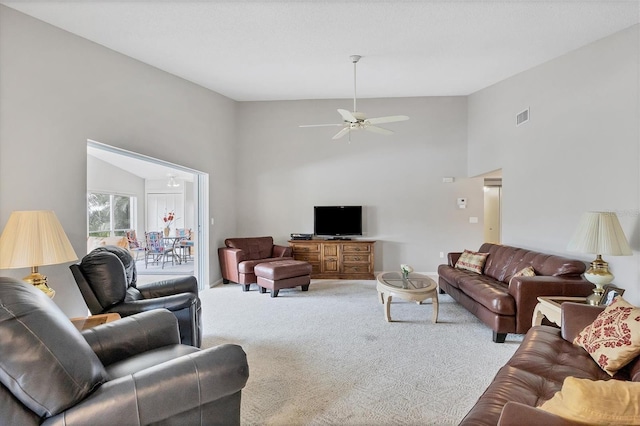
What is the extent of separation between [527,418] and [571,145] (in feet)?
12.7

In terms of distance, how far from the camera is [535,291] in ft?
9.90

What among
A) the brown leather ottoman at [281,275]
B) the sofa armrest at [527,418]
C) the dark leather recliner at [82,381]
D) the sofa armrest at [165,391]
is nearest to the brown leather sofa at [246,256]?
the brown leather ottoman at [281,275]

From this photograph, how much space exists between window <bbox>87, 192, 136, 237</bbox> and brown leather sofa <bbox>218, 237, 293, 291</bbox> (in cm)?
467

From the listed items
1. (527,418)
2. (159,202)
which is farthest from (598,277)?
(159,202)

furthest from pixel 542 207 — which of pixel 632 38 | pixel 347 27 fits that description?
pixel 347 27

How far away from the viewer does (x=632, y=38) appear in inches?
120

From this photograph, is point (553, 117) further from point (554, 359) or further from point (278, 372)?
point (278, 372)

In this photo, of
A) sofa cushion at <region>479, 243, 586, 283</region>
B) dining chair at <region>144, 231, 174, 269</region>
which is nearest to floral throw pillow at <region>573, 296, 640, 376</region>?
sofa cushion at <region>479, 243, 586, 283</region>

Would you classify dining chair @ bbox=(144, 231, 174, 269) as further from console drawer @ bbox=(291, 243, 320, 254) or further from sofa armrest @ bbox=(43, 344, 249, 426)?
sofa armrest @ bbox=(43, 344, 249, 426)

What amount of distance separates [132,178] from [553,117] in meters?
10.6

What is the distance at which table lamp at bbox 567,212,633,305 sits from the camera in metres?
2.72

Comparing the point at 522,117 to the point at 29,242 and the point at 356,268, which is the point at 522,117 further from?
the point at 29,242

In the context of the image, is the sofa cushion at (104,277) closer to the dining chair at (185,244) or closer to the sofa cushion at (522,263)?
the sofa cushion at (522,263)

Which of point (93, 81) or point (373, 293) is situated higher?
point (93, 81)
